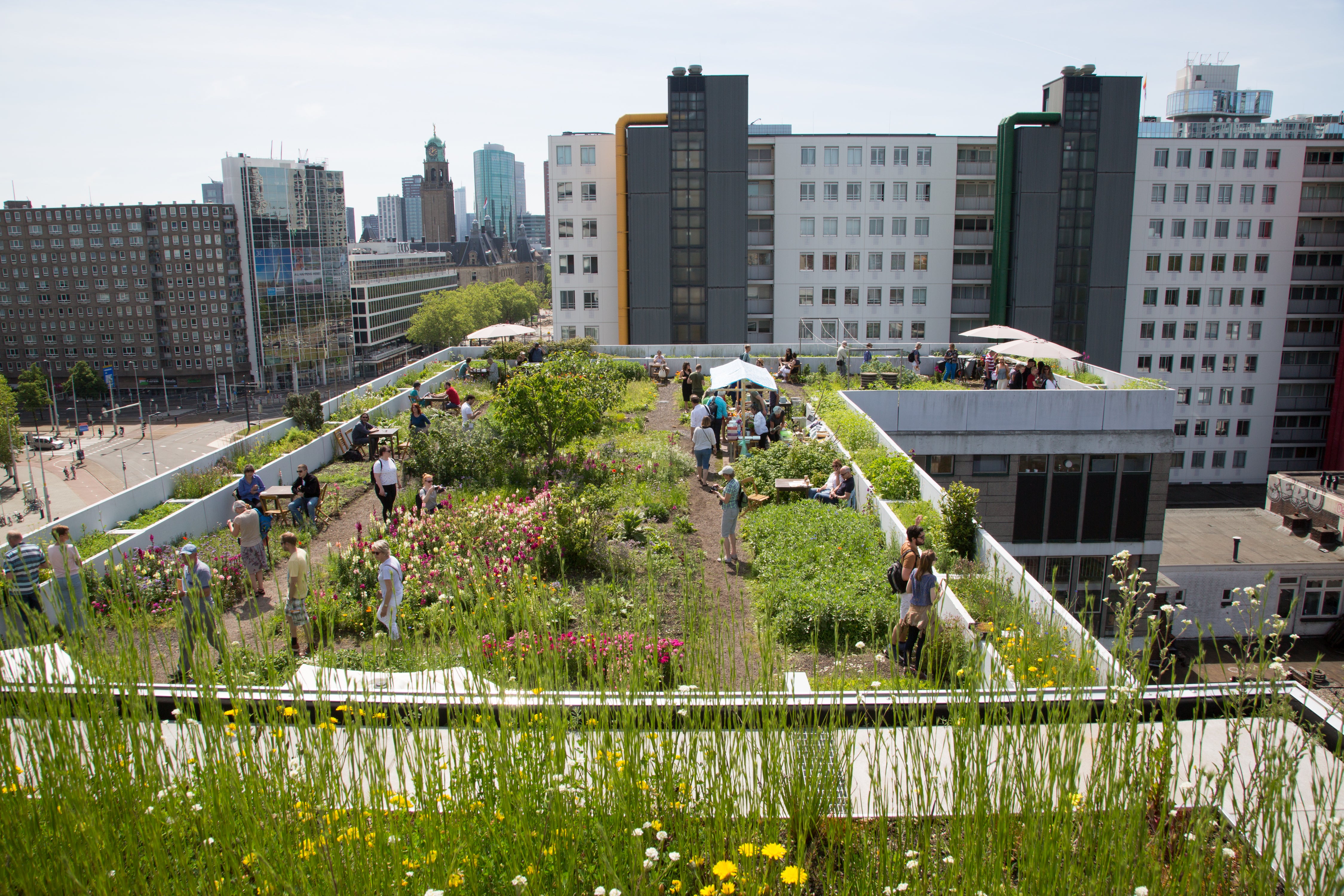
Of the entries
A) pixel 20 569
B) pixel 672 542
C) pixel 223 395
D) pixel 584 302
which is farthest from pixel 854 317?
pixel 223 395

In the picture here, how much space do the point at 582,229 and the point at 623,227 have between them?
3.49 meters

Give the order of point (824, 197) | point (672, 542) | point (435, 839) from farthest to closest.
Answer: point (824, 197), point (672, 542), point (435, 839)

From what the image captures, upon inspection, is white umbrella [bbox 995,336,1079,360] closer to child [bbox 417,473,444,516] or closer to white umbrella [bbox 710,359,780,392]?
white umbrella [bbox 710,359,780,392]

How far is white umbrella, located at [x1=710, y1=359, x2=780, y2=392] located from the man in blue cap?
9447 mm

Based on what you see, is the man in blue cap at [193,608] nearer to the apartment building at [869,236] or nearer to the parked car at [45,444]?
the apartment building at [869,236]

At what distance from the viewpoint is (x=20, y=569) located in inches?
307

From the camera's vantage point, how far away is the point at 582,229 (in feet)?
175

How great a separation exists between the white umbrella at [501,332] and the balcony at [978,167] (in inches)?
1408

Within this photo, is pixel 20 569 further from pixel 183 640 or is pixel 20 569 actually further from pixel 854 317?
pixel 854 317

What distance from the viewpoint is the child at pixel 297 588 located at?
7797 millimetres

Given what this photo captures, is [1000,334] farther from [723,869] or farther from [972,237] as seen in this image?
[972,237]

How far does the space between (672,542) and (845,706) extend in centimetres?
651

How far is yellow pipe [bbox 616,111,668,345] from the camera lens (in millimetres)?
49156

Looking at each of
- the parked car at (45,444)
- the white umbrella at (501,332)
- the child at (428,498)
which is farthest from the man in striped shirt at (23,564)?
the parked car at (45,444)
